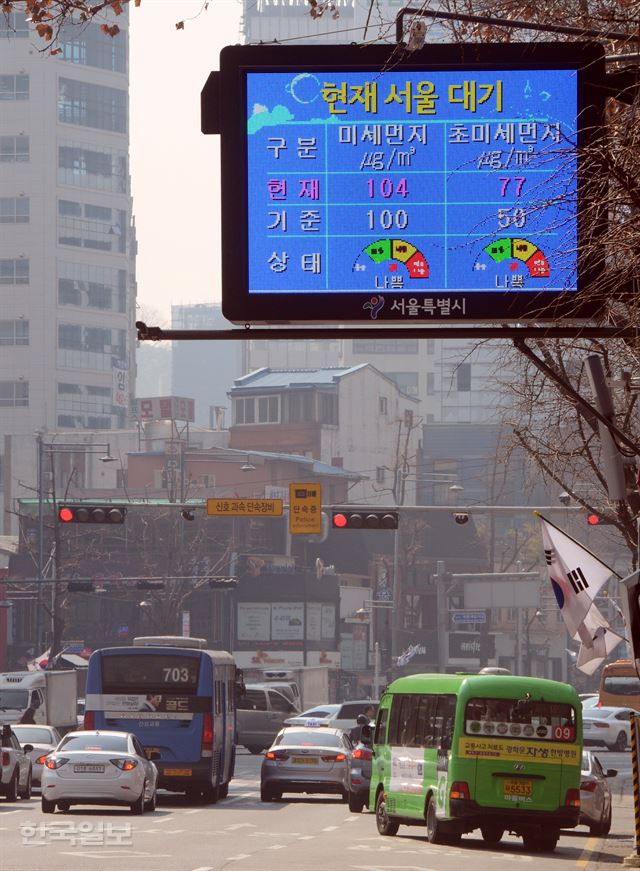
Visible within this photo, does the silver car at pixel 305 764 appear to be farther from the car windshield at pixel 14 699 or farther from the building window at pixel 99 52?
the building window at pixel 99 52

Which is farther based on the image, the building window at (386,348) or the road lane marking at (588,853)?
the building window at (386,348)

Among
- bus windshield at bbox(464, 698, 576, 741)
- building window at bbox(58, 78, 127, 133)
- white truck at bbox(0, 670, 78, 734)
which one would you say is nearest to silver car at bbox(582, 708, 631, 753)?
white truck at bbox(0, 670, 78, 734)

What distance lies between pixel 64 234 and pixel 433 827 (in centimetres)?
12503

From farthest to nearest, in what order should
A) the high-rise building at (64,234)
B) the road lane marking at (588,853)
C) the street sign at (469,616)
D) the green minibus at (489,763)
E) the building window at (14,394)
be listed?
the high-rise building at (64,234), the building window at (14,394), the street sign at (469,616), the green minibus at (489,763), the road lane marking at (588,853)

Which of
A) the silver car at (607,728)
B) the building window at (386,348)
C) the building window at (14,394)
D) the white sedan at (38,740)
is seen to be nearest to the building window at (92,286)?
the building window at (14,394)

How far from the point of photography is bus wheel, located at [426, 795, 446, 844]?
25297 millimetres

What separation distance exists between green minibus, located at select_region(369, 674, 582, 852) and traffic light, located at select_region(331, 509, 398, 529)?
53.3ft

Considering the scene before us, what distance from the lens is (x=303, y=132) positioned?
1100 centimetres

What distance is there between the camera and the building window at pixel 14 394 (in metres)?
143

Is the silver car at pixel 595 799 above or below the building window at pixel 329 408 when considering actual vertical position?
below

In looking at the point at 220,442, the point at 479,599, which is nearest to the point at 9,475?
the point at 220,442

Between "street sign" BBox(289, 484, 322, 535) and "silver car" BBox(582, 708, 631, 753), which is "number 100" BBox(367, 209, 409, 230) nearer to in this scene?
"street sign" BBox(289, 484, 322, 535)

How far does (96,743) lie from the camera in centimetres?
2998

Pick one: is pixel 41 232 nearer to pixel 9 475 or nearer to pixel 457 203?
pixel 9 475
